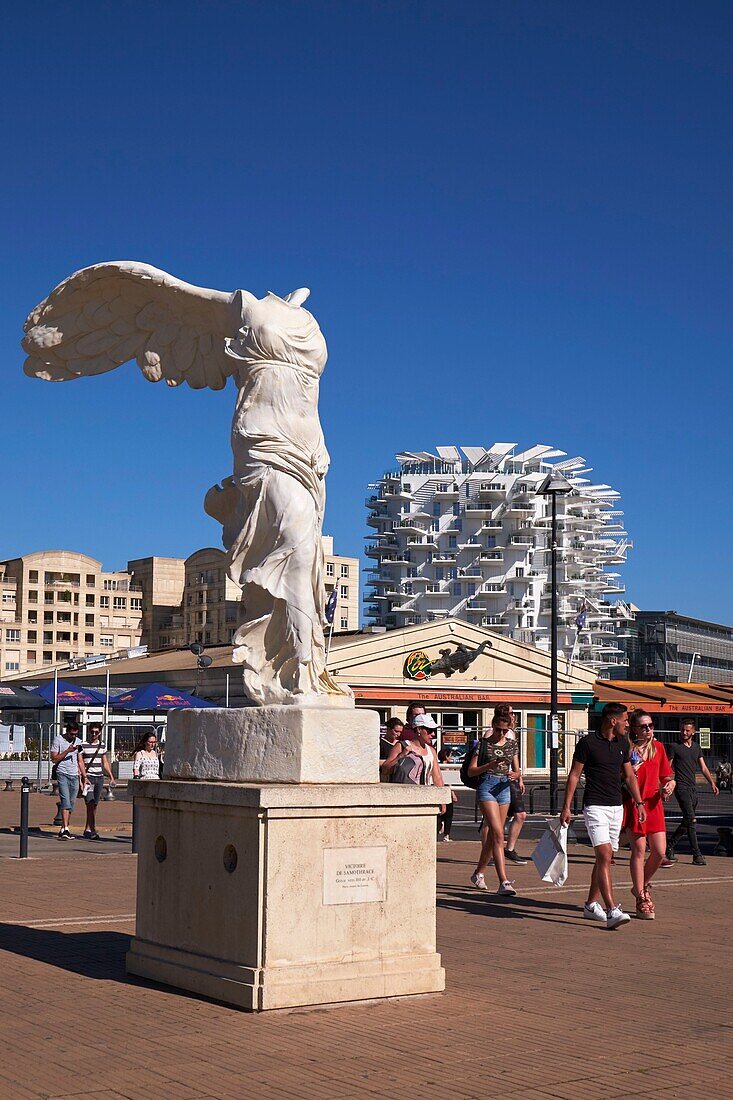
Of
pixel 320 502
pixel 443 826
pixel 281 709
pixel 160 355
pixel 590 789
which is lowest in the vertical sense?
pixel 443 826

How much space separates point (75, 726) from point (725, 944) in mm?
12683

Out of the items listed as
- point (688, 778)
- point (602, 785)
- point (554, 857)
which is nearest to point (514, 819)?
point (688, 778)

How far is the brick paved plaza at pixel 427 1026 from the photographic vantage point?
5.54 metres

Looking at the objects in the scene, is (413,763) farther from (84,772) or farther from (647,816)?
(84,772)

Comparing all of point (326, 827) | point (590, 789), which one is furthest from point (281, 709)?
point (590, 789)

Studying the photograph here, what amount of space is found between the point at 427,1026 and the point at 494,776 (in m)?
6.21

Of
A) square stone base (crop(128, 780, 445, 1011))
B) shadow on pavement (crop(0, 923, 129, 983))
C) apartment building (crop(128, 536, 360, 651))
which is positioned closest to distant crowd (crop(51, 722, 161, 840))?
shadow on pavement (crop(0, 923, 129, 983))

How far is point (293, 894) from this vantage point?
22.8 feet

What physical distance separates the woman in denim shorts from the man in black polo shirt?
1.93 meters

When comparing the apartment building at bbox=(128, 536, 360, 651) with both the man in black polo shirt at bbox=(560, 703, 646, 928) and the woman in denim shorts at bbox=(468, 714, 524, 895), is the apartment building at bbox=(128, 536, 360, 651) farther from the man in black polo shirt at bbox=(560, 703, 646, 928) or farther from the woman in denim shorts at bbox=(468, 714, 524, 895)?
the man in black polo shirt at bbox=(560, 703, 646, 928)

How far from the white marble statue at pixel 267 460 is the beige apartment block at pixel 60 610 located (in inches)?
5145

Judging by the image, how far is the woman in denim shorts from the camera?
12.6 m

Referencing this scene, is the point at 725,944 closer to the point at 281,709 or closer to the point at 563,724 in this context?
the point at 281,709

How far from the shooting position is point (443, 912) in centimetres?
1130
